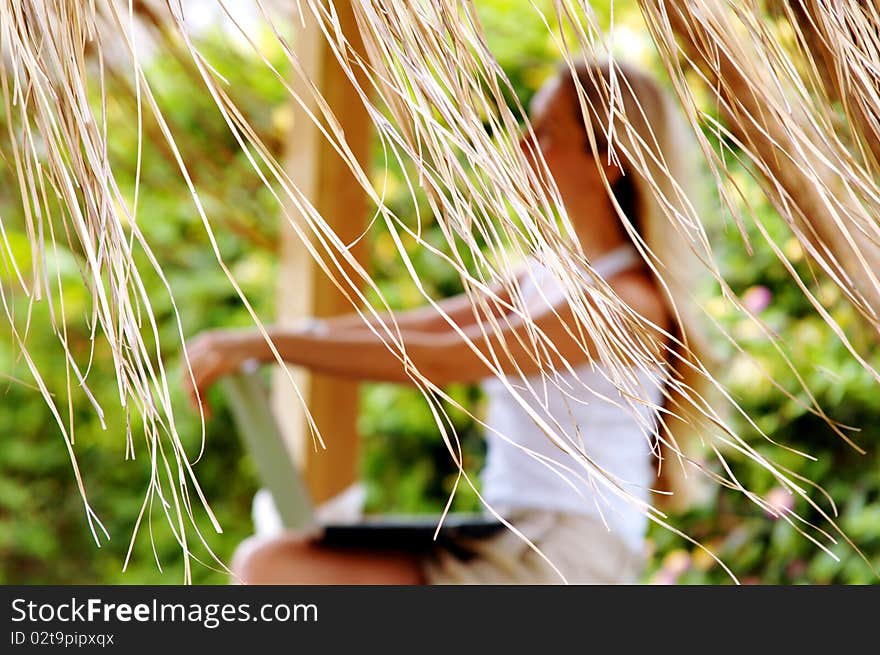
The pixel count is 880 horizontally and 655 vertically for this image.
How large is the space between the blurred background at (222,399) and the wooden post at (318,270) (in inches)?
26.9

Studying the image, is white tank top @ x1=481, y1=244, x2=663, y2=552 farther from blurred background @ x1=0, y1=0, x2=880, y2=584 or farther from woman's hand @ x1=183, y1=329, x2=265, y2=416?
blurred background @ x1=0, y1=0, x2=880, y2=584

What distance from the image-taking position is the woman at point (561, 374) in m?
1.40

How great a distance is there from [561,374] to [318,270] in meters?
0.73

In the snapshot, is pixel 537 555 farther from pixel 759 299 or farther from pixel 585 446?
pixel 759 299

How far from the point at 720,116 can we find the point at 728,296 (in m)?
0.19

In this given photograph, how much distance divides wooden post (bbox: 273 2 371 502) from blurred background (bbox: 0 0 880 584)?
0.68 metres

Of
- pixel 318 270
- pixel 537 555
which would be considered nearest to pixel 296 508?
pixel 537 555

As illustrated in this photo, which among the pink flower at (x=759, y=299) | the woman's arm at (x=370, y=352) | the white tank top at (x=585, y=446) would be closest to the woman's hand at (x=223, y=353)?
the woman's arm at (x=370, y=352)

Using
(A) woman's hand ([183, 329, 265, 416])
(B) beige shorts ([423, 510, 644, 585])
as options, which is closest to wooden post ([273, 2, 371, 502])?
(A) woman's hand ([183, 329, 265, 416])

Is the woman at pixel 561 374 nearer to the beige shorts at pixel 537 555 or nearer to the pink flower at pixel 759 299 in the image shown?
the beige shorts at pixel 537 555

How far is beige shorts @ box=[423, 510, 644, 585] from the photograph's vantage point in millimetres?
1397
